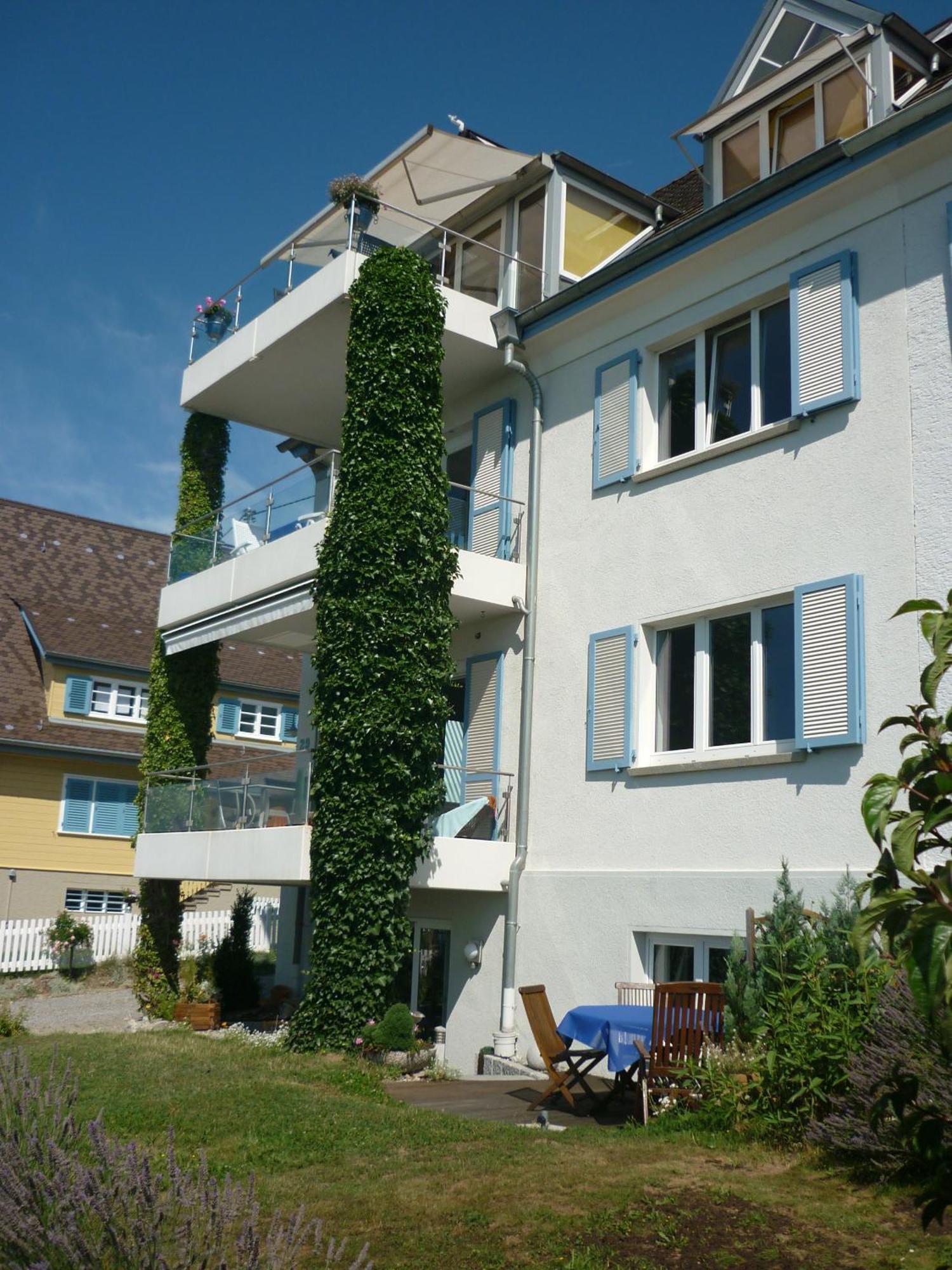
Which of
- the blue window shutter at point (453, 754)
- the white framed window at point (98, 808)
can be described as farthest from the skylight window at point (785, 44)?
the white framed window at point (98, 808)

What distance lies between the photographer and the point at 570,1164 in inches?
312

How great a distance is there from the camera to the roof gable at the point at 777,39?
14609mm

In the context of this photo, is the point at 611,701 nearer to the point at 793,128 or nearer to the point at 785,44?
the point at 793,128

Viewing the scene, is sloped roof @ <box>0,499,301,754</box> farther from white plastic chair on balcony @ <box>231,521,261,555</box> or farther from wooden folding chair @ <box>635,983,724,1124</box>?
wooden folding chair @ <box>635,983,724,1124</box>

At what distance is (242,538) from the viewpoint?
1825 centimetres

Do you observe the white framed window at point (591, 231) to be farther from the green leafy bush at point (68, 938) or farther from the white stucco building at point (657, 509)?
the green leafy bush at point (68, 938)

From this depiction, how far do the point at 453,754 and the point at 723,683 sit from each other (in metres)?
4.65

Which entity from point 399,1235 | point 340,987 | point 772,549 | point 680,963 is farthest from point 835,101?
point 399,1235

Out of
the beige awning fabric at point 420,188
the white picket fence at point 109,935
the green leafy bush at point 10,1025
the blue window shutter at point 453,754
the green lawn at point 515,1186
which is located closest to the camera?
the green lawn at point 515,1186

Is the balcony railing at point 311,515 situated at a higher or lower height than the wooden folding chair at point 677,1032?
higher

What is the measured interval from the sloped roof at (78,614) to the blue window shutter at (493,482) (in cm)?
1463

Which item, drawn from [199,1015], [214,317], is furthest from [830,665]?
[214,317]

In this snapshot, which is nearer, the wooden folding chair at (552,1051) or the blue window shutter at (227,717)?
the wooden folding chair at (552,1051)

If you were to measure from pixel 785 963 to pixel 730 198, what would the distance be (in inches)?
311
